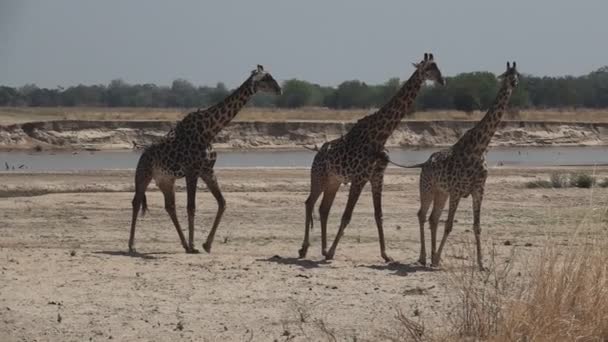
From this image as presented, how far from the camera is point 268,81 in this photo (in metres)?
15.9

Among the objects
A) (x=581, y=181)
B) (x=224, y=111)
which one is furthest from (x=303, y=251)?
(x=581, y=181)

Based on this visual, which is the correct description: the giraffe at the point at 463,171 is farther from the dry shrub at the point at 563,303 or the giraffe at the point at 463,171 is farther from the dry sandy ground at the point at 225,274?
the dry shrub at the point at 563,303

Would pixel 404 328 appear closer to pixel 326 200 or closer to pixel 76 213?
pixel 326 200

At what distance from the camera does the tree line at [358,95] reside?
253 feet

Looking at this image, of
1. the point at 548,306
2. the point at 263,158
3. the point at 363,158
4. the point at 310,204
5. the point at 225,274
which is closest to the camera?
the point at 548,306

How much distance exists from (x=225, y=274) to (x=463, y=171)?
327 centimetres

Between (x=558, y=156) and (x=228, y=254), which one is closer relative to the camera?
(x=228, y=254)

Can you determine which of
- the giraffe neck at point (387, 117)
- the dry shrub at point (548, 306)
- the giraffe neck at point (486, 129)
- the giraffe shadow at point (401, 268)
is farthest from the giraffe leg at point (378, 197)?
the dry shrub at point (548, 306)

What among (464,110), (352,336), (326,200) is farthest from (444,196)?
(464,110)

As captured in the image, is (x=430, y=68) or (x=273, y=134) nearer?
(x=430, y=68)

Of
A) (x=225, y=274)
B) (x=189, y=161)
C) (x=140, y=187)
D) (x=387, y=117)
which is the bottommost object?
(x=225, y=274)

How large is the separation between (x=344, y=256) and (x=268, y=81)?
2.72m

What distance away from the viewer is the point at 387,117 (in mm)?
14836

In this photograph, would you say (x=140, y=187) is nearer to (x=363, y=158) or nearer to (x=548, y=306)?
(x=363, y=158)
